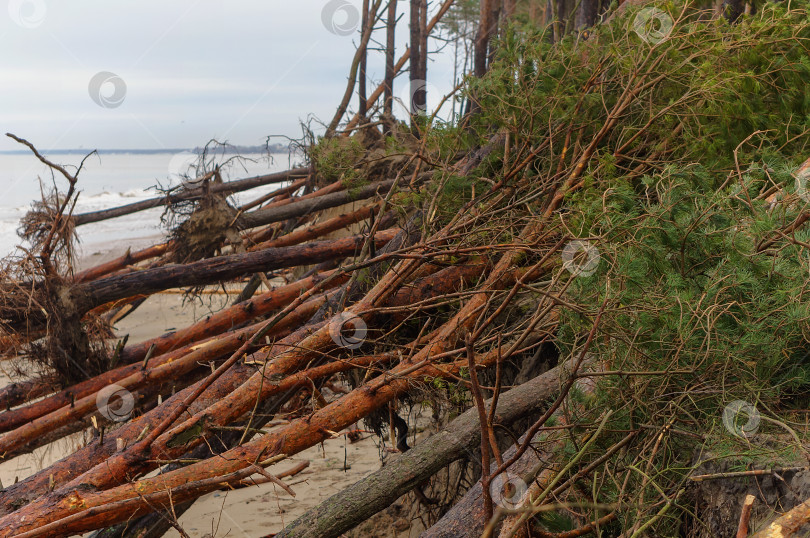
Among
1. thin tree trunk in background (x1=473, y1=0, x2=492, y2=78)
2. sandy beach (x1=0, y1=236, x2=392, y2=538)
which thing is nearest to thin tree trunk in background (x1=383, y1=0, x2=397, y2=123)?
thin tree trunk in background (x1=473, y1=0, x2=492, y2=78)

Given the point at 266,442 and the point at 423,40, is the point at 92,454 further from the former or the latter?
the point at 423,40

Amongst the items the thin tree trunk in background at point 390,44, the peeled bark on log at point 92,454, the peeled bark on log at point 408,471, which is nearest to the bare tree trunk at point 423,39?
the thin tree trunk in background at point 390,44

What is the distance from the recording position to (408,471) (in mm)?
2637

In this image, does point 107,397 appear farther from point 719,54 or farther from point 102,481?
point 719,54

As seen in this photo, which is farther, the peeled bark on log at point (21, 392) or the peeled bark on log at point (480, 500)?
the peeled bark on log at point (21, 392)

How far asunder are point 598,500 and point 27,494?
255cm

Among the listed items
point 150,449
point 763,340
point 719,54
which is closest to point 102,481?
point 150,449

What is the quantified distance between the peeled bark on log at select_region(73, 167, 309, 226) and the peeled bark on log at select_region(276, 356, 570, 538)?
3.81m

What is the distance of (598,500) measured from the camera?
2123 millimetres

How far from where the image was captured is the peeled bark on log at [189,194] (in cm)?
573

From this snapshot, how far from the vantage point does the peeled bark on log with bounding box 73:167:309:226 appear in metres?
5.73

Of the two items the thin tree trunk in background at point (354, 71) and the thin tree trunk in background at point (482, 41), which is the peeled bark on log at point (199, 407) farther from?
the thin tree trunk in background at point (482, 41)

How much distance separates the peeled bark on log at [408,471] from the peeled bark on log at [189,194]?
3.81m

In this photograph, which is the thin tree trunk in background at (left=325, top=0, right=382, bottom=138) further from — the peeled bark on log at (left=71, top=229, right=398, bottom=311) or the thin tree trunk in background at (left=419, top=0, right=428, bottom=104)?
the peeled bark on log at (left=71, top=229, right=398, bottom=311)
